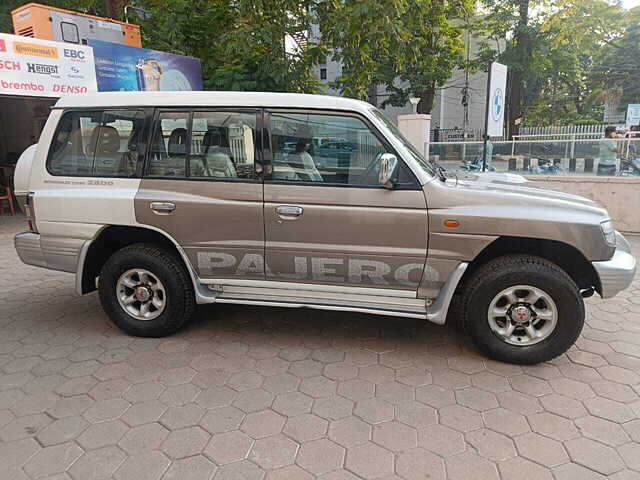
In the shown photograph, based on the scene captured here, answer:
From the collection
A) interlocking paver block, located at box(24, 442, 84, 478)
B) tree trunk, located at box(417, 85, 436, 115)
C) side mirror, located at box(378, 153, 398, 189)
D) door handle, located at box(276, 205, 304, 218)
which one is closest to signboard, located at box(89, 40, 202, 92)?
door handle, located at box(276, 205, 304, 218)

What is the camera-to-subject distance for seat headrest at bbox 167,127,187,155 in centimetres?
353

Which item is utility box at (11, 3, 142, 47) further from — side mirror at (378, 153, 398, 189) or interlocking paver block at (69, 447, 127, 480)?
interlocking paver block at (69, 447, 127, 480)

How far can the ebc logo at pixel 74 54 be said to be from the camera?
8.19m

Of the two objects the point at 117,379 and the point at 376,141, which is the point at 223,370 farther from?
the point at 376,141

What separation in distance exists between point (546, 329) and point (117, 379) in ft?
10.4

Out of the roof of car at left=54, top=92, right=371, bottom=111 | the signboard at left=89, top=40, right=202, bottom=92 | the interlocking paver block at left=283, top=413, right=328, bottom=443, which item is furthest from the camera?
the signboard at left=89, top=40, right=202, bottom=92

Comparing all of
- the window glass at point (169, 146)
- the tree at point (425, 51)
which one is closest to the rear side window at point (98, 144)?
the window glass at point (169, 146)

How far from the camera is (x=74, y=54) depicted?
833 cm

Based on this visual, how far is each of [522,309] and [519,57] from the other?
2347 centimetres

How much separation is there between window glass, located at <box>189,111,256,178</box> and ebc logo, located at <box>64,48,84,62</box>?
21.4 ft

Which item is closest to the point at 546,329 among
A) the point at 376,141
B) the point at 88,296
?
the point at 376,141

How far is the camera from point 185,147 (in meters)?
3.53

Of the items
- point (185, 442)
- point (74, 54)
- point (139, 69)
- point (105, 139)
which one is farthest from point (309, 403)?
point (139, 69)

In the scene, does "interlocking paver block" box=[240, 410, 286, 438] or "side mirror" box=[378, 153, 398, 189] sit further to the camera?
"side mirror" box=[378, 153, 398, 189]
